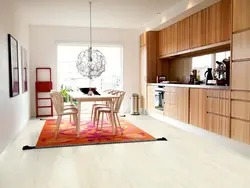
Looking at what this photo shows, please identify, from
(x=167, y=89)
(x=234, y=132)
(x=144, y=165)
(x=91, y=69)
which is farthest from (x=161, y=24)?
(x=144, y=165)

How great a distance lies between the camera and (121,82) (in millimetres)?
8266

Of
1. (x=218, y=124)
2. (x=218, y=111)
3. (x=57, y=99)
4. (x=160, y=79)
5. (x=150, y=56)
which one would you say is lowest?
(x=218, y=124)

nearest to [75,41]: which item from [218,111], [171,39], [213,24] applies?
[171,39]

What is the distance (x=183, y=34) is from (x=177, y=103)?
1564mm

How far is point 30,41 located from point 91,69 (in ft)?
7.87

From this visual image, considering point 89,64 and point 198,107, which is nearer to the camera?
point 198,107

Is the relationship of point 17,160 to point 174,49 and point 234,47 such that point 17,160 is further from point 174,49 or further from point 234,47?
point 174,49

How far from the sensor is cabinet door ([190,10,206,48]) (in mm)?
5062

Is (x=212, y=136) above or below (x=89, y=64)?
below

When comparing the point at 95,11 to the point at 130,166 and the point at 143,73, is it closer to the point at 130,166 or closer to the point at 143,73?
the point at 143,73

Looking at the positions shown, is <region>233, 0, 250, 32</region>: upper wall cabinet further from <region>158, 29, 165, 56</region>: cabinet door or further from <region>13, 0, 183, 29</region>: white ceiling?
<region>158, 29, 165, 56</region>: cabinet door

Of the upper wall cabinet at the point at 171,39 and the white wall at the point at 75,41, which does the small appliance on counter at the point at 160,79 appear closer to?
→ the upper wall cabinet at the point at 171,39

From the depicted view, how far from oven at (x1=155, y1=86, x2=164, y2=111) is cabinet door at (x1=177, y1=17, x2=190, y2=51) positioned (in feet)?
3.73

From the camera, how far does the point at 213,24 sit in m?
4.73
